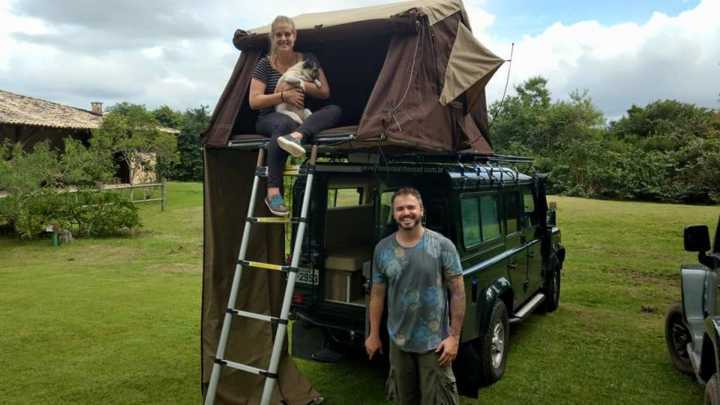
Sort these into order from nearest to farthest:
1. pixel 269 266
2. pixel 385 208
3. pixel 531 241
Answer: pixel 269 266 < pixel 385 208 < pixel 531 241

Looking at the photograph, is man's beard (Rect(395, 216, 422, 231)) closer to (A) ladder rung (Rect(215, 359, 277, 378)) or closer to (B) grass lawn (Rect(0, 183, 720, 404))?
(A) ladder rung (Rect(215, 359, 277, 378))

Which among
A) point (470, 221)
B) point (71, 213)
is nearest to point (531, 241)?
point (470, 221)

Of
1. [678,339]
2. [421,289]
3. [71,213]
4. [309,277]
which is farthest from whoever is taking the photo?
[71,213]

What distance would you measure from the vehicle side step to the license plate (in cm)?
208

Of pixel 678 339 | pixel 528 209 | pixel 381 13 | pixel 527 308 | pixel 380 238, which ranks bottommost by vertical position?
pixel 678 339

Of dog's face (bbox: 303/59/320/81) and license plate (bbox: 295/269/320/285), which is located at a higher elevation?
dog's face (bbox: 303/59/320/81)

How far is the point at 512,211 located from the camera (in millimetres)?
5812

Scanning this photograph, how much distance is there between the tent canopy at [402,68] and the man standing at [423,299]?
521 millimetres

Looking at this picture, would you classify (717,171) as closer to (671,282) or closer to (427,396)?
(671,282)

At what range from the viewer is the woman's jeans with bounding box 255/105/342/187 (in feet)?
11.9

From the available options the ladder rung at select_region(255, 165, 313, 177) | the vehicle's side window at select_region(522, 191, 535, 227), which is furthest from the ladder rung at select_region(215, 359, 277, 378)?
the vehicle's side window at select_region(522, 191, 535, 227)

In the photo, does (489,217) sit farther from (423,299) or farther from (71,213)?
(71,213)

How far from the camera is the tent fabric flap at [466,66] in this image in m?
3.69

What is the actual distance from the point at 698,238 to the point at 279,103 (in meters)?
3.29
